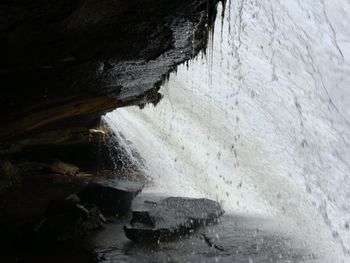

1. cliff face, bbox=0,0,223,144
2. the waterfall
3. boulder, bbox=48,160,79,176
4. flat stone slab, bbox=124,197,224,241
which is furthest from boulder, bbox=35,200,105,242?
boulder, bbox=48,160,79,176

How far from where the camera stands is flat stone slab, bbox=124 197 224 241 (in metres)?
5.87

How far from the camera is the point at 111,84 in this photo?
5398 mm

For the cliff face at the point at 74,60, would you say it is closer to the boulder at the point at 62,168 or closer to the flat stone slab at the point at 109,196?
the flat stone slab at the point at 109,196

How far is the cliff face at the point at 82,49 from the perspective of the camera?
2854mm

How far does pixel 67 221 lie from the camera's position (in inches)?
236

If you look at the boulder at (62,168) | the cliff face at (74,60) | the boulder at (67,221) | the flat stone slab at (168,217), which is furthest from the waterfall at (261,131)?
the boulder at (67,221)

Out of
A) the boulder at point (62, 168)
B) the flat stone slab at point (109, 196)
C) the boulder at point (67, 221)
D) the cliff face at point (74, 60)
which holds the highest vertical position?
the cliff face at point (74, 60)

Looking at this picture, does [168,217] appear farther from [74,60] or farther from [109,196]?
[74,60]

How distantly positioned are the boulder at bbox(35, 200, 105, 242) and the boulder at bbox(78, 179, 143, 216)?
57 cm

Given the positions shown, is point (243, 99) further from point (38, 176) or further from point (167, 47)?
point (167, 47)

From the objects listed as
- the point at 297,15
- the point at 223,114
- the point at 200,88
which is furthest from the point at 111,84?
the point at 297,15

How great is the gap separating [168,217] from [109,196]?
137 cm

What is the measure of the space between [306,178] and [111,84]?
761 cm

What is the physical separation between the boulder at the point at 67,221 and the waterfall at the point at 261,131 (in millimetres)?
2720
